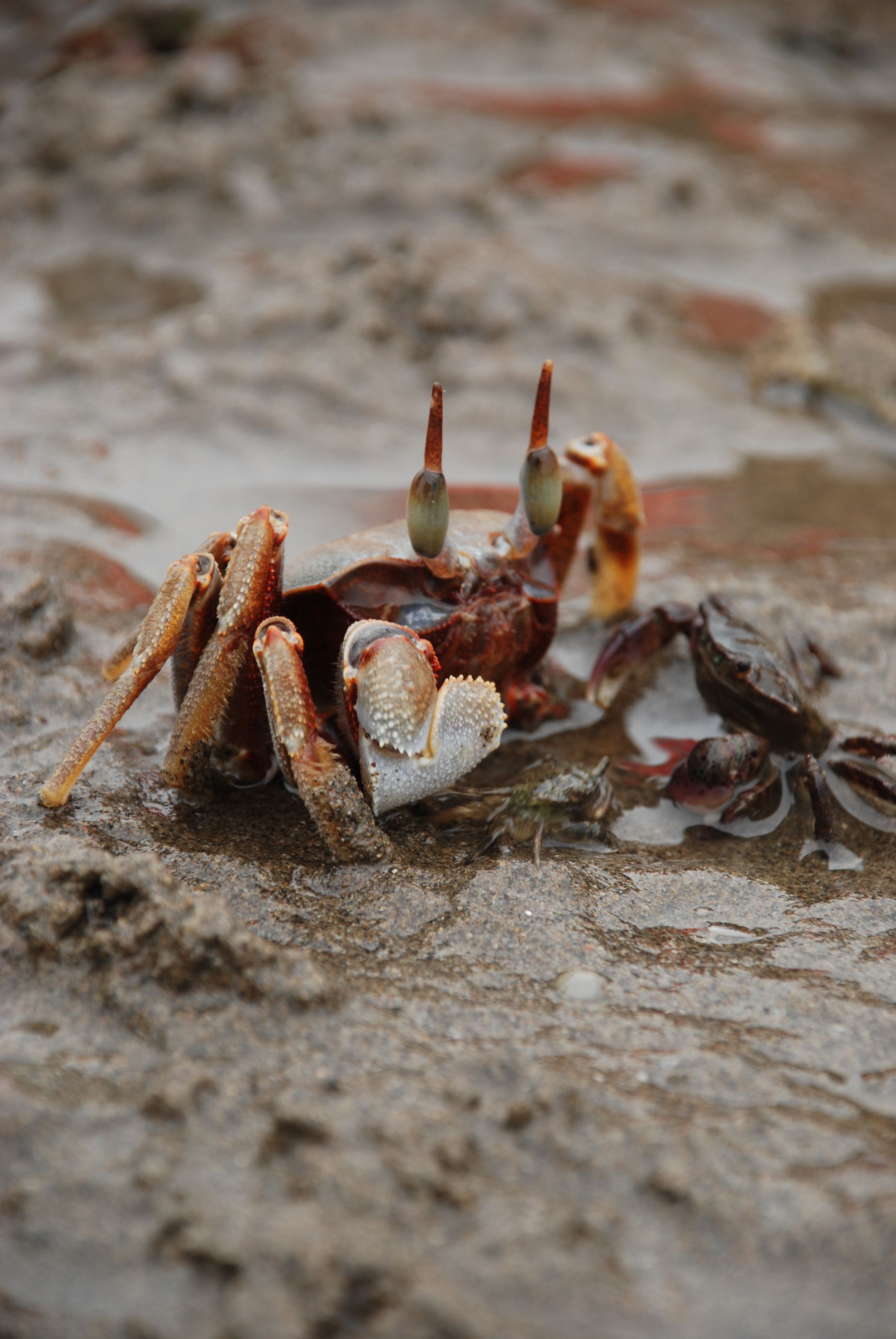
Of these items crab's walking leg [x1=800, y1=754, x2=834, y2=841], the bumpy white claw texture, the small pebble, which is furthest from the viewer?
crab's walking leg [x1=800, y1=754, x2=834, y2=841]

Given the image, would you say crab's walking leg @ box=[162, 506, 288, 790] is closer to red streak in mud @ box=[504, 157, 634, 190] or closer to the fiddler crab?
the fiddler crab

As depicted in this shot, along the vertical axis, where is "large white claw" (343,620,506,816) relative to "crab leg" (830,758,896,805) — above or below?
above

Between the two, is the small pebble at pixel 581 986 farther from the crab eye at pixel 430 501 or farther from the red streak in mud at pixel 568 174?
the red streak in mud at pixel 568 174

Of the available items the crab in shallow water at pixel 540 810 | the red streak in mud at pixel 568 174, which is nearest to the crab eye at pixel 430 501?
the crab in shallow water at pixel 540 810

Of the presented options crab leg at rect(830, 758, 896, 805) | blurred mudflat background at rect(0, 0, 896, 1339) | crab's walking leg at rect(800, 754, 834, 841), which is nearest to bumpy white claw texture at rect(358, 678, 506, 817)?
blurred mudflat background at rect(0, 0, 896, 1339)

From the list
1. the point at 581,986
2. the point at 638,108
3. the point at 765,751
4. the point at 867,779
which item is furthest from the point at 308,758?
the point at 638,108

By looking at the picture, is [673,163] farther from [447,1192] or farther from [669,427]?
[447,1192]
